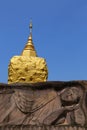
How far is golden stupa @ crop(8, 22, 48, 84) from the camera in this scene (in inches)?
583

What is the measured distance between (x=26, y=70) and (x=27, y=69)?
6 centimetres

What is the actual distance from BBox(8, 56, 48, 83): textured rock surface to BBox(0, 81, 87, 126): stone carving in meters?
4.96

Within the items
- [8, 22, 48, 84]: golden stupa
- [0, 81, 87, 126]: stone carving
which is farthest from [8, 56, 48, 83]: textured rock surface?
[0, 81, 87, 126]: stone carving

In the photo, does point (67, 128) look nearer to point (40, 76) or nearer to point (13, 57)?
point (40, 76)

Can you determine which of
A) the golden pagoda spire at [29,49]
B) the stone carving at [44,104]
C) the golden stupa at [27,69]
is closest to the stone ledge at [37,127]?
the stone carving at [44,104]

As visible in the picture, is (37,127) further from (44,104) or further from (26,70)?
(26,70)

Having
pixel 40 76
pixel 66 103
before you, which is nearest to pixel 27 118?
pixel 66 103

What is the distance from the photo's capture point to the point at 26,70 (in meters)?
15.1

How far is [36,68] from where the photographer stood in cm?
1522

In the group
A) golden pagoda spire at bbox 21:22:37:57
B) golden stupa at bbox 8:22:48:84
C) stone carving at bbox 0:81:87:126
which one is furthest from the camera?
golden pagoda spire at bbox 21:22:37:57

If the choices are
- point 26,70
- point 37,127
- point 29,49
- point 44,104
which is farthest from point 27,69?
point 37,127

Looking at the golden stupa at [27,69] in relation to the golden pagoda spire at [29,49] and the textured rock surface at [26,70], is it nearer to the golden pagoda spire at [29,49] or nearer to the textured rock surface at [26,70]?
the textured rock surface at [26,70]

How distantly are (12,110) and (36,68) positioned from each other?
5.81 metres

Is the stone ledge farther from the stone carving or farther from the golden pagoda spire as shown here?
the golden pagoda spire
